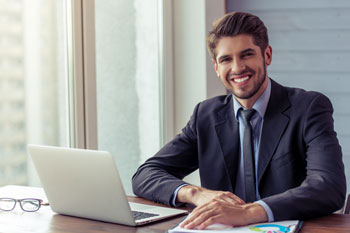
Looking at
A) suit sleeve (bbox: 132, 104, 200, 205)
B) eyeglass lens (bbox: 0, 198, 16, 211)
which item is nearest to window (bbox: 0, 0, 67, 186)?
eyeglass lens (bbox: 0, 198, 16, 211)

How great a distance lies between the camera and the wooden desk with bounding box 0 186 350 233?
1.57 metres

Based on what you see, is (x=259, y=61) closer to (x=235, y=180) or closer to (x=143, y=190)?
(x=235, y=180)

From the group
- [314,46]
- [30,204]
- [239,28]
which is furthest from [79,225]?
[314,46]

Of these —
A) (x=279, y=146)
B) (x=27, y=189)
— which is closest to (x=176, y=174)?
(x=279, y=146)

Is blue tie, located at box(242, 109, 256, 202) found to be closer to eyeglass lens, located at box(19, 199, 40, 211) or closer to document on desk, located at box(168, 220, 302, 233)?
document on desk, located at box(168, 220, 302, 233)

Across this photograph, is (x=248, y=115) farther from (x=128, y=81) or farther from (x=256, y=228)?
(x=128, y=81)

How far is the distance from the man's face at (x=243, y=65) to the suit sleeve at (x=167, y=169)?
28cm

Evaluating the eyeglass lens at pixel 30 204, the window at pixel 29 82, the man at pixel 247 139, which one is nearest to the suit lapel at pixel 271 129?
the man at pixel 247 139

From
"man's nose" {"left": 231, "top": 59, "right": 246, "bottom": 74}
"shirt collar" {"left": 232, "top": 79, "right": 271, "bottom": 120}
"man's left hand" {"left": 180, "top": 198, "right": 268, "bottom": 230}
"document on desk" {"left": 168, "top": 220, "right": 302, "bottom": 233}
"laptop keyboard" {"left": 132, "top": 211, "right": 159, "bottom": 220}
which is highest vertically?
"man's nose" {"left": 231, "top": 59, "right": 246, "bottom": 74}

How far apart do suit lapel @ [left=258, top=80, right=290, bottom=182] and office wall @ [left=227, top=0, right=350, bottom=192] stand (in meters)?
1.59

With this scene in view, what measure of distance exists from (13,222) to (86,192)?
0.24 m

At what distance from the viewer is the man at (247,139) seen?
2008 mm

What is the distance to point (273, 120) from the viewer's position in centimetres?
219

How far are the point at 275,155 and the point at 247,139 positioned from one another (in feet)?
0.43
